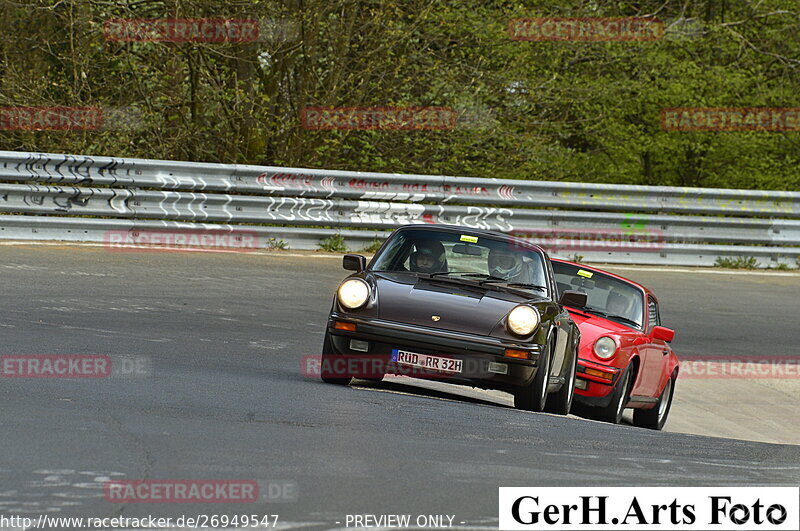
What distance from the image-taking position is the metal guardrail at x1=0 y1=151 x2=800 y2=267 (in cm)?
1712

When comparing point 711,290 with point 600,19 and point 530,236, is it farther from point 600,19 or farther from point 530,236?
point 600,19

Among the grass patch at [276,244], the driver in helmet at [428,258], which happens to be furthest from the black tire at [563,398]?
the grass patch at [276,244]

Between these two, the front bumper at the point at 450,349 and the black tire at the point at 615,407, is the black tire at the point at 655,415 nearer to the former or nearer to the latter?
the black tire at the point at 615,407

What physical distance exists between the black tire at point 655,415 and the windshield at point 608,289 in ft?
2.19

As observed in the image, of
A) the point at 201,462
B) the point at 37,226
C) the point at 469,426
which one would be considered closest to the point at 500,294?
the point at 469,426

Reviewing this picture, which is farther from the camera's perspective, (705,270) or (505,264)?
(705,270)

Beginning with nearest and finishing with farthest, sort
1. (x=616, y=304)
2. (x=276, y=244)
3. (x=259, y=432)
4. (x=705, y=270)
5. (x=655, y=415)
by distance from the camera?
(x=259, y=432) < (x=655, y=415) < (x=616, y=304) < (x=276, y=244) < (x=705, y=270)

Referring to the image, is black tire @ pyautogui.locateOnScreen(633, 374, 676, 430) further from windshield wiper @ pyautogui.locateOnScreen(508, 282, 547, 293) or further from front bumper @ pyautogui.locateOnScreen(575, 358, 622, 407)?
windshield wiper @ pyautogui.locateOnScreen(508, 282, 547, 293)

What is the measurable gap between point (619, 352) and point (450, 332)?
101 inches

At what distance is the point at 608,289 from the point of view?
1258cm

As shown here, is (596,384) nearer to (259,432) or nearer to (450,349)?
(450,349)

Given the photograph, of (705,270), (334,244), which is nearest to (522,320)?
(334,244)

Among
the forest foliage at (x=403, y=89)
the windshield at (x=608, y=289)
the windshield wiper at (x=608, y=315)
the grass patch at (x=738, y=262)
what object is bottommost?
the grass patch at (x=738, y=262)

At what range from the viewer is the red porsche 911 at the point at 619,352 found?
11172mm
